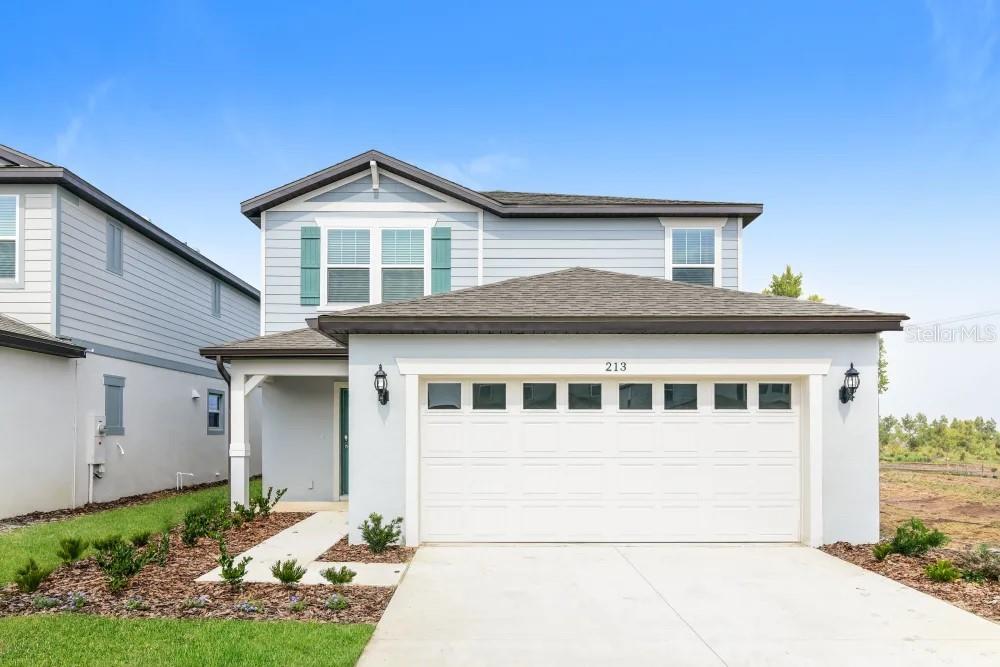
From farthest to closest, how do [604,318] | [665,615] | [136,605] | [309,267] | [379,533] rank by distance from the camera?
[309,267]
[604,318]
[379,533]
[136,605]
[665,615]

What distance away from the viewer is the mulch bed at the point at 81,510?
10.6 m

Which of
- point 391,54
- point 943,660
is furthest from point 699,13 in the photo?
point 943,660

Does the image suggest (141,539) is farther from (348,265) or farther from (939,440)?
(939,440)

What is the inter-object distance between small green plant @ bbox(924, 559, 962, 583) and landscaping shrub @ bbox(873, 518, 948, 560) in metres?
0.80

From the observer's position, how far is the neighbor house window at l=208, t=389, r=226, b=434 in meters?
18.7

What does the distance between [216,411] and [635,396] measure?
14.3 meters

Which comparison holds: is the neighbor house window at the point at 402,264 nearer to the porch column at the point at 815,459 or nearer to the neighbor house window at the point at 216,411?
the porch column at the point at 815,459

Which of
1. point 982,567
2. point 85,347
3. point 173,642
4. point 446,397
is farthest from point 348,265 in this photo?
point 982,567

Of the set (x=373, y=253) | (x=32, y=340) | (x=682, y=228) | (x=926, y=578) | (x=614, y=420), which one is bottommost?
Result: (x=926, y=578)

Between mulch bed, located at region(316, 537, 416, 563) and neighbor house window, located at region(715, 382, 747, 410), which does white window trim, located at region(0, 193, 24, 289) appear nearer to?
mulch bed, located at region(316, 537, 416, 563)

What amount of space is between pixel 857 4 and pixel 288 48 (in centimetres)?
1276

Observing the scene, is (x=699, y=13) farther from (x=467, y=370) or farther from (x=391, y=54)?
(x=467, y=370)

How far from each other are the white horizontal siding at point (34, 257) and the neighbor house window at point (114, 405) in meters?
2.02

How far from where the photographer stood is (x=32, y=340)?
10836mm
